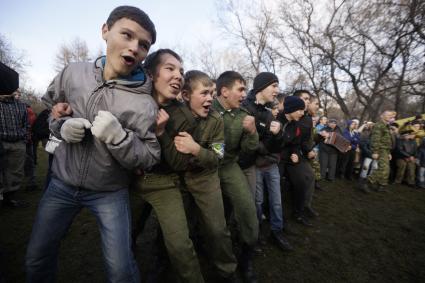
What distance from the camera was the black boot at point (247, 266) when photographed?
2.64 m

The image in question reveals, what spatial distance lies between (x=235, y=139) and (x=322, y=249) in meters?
2.13

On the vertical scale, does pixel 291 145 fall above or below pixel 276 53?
below

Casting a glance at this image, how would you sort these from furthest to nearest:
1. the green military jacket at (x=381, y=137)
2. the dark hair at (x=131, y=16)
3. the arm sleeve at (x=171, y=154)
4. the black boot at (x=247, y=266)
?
the green military jacket at (x=381, y=137) → the black boot at (x=247, y=266) → the arm sleeve at (x=171, y=154) → the dark hair at (x=131, y=16)

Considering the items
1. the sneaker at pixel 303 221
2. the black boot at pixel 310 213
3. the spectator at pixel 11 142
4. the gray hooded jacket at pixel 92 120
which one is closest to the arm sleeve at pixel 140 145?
the gray hooded jacket at pixel 92 120

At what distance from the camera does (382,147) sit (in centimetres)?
692

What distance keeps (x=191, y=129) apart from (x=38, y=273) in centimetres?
153

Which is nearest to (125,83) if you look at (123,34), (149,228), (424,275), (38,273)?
(123,34)

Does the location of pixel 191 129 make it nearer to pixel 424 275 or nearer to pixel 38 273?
pixel 38 273

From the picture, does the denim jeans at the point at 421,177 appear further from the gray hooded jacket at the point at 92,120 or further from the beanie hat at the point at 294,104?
the gray hooded jacket at the point at 92,120

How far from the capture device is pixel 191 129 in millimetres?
2229

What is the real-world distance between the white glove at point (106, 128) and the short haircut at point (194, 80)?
3.85ft

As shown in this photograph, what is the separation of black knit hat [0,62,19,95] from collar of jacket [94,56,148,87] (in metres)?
0.72

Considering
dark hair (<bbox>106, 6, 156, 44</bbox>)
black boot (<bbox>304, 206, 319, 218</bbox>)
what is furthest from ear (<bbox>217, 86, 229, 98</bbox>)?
black boot (<bbox>304, 206, 319, 218</bbox>)

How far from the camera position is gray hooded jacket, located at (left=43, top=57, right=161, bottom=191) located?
163cm
